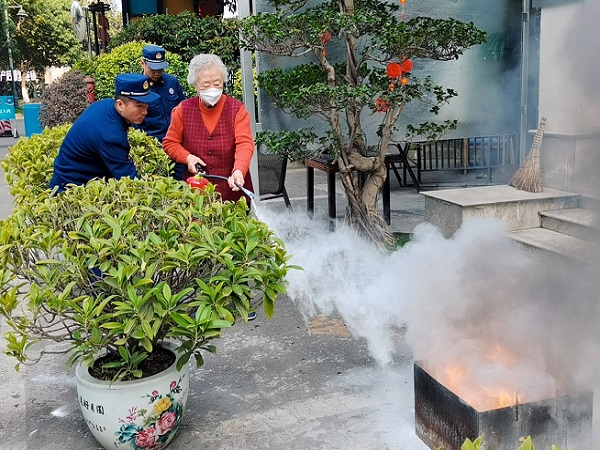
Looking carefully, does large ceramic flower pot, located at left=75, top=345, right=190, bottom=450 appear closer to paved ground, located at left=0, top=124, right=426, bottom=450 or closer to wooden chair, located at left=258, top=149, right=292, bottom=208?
paved ground, located at left=0, top=124, right=426, bottom=450

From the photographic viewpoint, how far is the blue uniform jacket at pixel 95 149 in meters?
3.88

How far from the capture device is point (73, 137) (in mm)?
4000


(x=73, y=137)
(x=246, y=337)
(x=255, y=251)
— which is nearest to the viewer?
(x=255, y=251)

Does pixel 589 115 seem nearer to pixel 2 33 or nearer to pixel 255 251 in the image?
pixel 255 251

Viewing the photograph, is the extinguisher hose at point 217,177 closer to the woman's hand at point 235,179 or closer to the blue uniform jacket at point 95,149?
the woman's hand at point 235,179

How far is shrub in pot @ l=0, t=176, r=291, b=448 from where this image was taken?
9.57 feet

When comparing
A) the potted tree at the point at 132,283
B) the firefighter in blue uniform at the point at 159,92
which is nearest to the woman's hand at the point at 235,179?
the potted tree at the point at 132,283

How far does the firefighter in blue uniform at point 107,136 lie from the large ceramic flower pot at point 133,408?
1.31 metres

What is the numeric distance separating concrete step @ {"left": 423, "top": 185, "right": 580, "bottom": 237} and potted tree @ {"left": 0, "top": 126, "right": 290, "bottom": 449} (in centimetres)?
297

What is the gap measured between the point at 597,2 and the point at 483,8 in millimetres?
5608

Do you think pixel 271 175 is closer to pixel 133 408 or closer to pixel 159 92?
pixel 159 92

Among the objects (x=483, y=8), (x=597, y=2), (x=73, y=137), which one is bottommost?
(x=73, y=137)

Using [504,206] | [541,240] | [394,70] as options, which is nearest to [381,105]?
[394,70]

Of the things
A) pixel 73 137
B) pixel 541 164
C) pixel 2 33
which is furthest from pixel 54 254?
pixel 2 33
